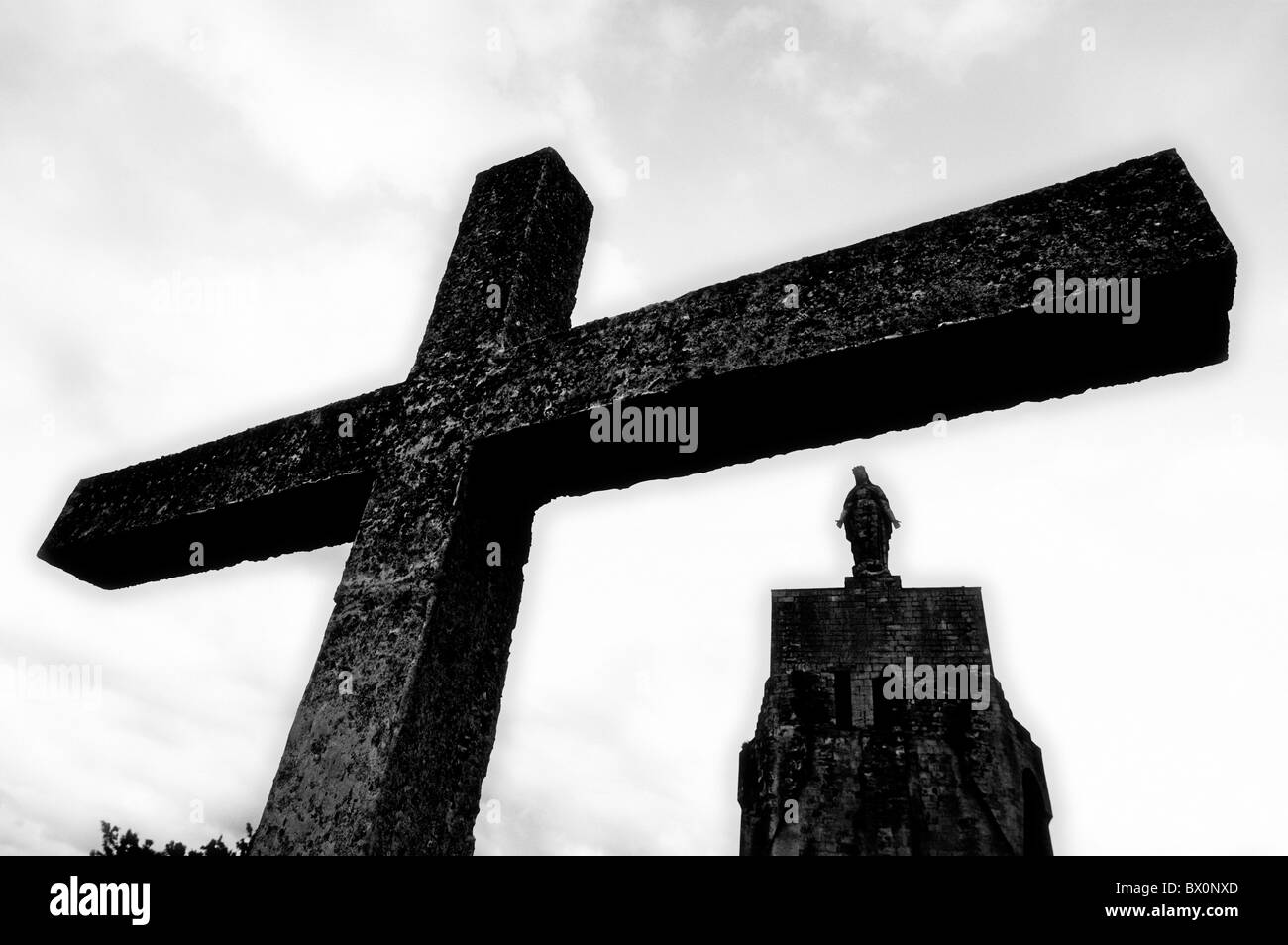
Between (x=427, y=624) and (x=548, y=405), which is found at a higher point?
(x=548, y=405)

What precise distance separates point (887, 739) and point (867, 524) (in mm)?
3150

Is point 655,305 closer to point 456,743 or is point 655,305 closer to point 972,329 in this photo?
point 972,329

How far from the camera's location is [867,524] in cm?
1158

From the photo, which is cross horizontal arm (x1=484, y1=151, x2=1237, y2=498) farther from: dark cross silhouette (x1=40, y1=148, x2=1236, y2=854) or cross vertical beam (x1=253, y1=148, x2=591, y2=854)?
cross vertical beam (x1=253, y1=148, x2=591, y2=854)

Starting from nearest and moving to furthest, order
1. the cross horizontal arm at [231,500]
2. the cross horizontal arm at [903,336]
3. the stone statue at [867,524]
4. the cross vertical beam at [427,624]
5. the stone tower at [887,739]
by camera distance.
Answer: the cross horizontal arm at [903,336] → the cross vertical beam at [427,624] → the cross horizontal arm at [231,500] → the stone tower at [887,739] → the stone statue at [867,524]

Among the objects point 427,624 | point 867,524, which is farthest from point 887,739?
point 427,624

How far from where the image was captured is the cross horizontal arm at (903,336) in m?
1.79

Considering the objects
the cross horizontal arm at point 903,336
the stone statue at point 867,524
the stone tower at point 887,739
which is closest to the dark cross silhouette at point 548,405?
the cross horizontal arm at point 903,336

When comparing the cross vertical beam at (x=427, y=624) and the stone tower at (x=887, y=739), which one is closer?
the cross vertical beam at (x=427, y=624)

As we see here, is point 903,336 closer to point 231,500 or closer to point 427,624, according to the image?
point 427,624

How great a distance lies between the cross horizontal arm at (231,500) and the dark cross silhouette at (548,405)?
0.04ft

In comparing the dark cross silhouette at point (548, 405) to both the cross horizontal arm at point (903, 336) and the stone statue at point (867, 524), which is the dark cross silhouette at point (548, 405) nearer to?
the cross horizontal arm at point (903, 336)

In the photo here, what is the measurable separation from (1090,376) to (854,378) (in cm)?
55
